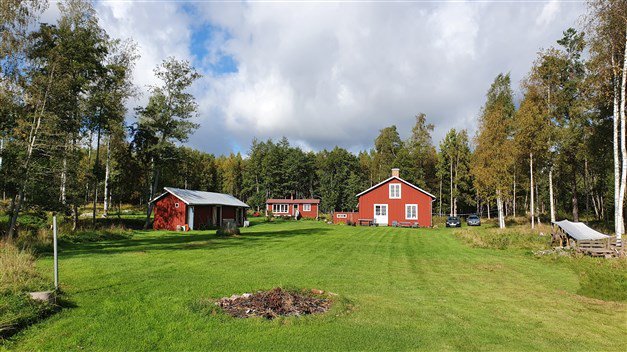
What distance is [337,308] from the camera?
793 centimetres

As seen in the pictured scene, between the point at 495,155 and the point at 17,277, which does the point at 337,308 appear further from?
the point at 495,155

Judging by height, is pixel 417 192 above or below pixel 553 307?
above

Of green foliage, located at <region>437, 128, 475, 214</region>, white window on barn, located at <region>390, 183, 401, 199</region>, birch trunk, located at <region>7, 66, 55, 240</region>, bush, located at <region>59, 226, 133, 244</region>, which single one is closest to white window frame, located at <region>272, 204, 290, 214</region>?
white window on barn, located at <region>390, 183, 401, 199</region>

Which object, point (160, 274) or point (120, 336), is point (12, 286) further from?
point (160, 274)

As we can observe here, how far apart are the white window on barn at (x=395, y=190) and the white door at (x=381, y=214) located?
146cm

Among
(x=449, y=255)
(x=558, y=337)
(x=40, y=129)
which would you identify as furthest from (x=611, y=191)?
(x=40, y=129)

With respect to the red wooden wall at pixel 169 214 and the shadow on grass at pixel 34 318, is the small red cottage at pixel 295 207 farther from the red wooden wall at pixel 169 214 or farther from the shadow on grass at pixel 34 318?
the shadow on grass at pixel 34 318

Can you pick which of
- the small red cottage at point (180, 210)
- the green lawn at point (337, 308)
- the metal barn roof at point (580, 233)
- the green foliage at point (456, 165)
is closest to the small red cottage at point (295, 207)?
the green foliage at point (456, 165)

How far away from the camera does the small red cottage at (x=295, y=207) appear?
6194cm

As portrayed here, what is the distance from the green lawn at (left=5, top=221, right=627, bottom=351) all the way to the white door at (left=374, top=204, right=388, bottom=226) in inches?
1194

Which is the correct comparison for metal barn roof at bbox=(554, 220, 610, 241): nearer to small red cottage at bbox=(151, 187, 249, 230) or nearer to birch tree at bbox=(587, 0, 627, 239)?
birch tree at bbox=(587, 0, 627, 239)

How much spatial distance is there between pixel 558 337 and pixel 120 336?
7436mm

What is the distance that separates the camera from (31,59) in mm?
19531

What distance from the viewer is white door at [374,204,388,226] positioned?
1788 inches
